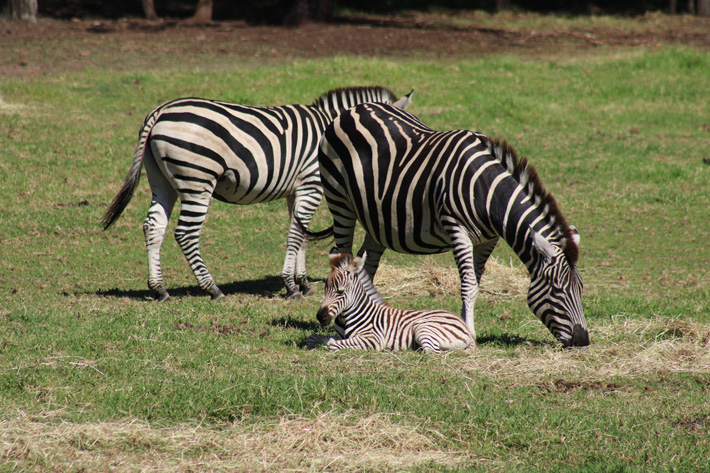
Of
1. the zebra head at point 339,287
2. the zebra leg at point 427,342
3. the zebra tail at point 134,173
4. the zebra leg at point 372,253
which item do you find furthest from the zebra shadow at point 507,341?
the zebra tail at point 134,173

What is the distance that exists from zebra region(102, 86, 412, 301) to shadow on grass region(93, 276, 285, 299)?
29 centimetres

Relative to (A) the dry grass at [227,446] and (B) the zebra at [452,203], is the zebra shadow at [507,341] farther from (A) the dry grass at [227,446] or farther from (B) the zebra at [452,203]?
(A) the dry grass at [227,446]

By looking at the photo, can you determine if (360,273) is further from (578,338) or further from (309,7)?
(309,7)

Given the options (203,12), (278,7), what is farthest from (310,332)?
(203,12)

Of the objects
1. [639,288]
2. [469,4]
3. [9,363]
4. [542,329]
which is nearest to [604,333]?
[542,329]

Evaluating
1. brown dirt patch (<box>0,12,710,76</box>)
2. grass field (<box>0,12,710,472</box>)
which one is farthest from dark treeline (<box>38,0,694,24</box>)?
grass field (<box>0,12,710,472</box>)

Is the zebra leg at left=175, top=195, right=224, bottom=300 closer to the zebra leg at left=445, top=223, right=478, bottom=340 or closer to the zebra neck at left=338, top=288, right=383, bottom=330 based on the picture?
the zebra neck at left=338, top=288, right=383, bottom=330

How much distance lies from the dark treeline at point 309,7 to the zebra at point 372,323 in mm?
20060

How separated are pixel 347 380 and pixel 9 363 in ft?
9.19

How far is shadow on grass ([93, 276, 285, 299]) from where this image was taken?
9.67 metres

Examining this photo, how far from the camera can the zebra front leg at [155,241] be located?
9.30 m

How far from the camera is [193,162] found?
913 centimetres

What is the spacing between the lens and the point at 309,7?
1030 inches

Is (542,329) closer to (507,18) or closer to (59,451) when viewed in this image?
(59,451)
